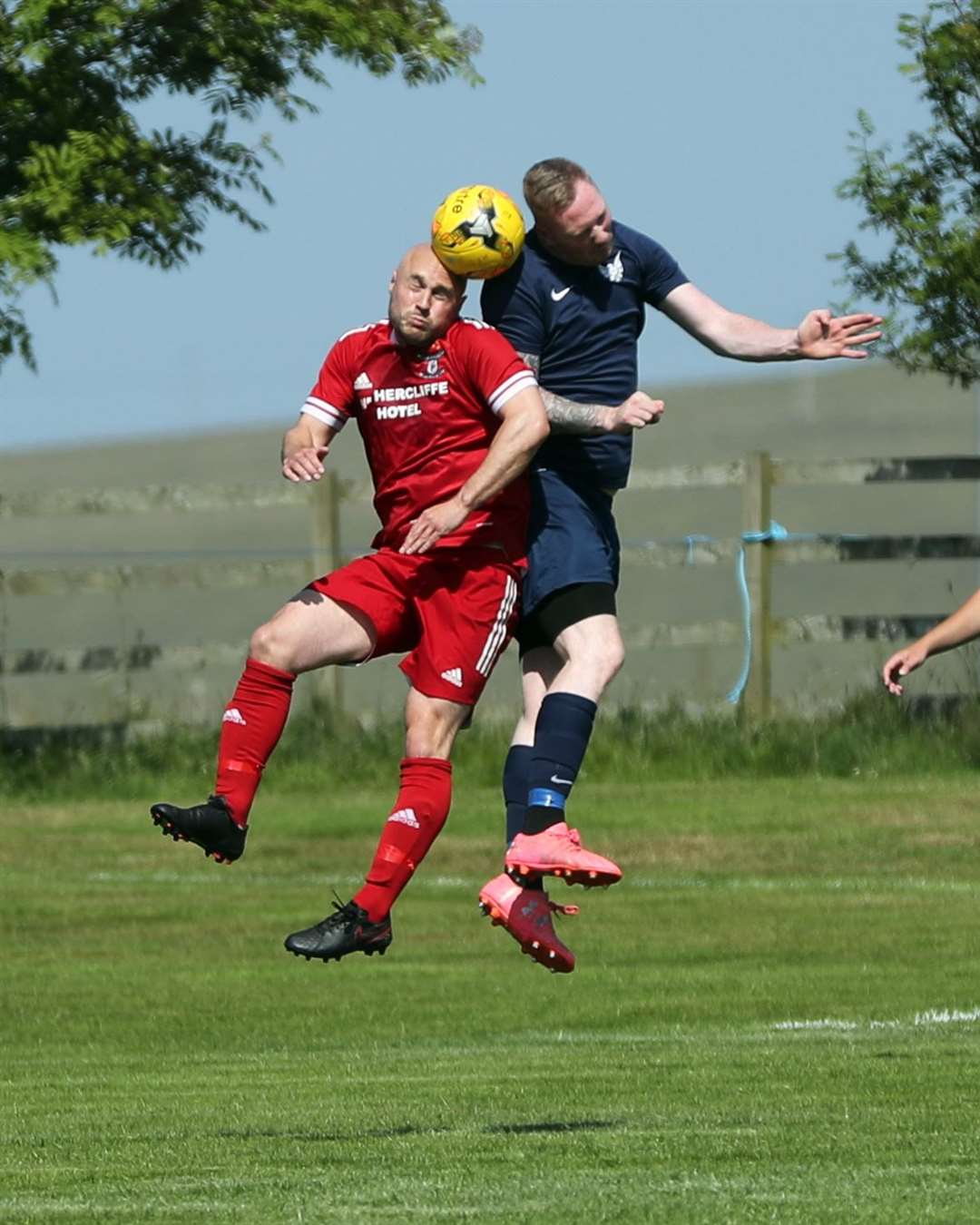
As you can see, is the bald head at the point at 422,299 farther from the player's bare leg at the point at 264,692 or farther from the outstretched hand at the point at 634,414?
the player's bare leg at the point at 264,692

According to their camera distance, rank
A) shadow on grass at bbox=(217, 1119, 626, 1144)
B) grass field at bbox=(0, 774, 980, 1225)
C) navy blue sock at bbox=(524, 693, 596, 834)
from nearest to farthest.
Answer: grass field at bbox=(0, 774, 980, 1225), navy blue sock at bbox=(524, 693, 596, 834), shadow on grass at bbox=(217, 1119, 626, 1144)

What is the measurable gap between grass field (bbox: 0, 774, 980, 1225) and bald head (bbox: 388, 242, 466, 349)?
2.39m

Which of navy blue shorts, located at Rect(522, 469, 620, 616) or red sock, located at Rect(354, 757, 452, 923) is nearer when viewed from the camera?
red sock, located at Rect(354, 757, 452, 923)

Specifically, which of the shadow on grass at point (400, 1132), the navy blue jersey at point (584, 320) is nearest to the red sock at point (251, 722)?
the navy blue jersey at point (584, 320)

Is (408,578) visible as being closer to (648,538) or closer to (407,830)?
(407,830)

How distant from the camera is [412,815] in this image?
29.0ft

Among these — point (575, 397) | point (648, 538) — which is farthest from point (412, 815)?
point (648, 538)

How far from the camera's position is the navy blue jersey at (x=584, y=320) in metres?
8.84

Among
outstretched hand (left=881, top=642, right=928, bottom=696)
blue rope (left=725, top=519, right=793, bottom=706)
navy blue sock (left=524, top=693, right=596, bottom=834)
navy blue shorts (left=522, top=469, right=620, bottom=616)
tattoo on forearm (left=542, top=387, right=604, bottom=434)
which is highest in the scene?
tattoo on forearm (left=542, top=387, right=604, bottom=434)

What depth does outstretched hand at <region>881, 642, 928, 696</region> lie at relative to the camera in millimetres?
9109

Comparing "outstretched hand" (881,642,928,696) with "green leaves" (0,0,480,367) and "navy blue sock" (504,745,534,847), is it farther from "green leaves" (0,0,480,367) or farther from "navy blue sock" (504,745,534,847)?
"green leaves" (0,0,480,367)

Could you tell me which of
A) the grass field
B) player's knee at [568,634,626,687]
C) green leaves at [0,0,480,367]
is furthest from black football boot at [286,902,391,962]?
green leaves at [0,0,480,367]

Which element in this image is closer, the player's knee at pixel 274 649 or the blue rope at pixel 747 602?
the player's knee at pixel 274 649

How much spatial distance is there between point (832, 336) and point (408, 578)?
4.75 ft
